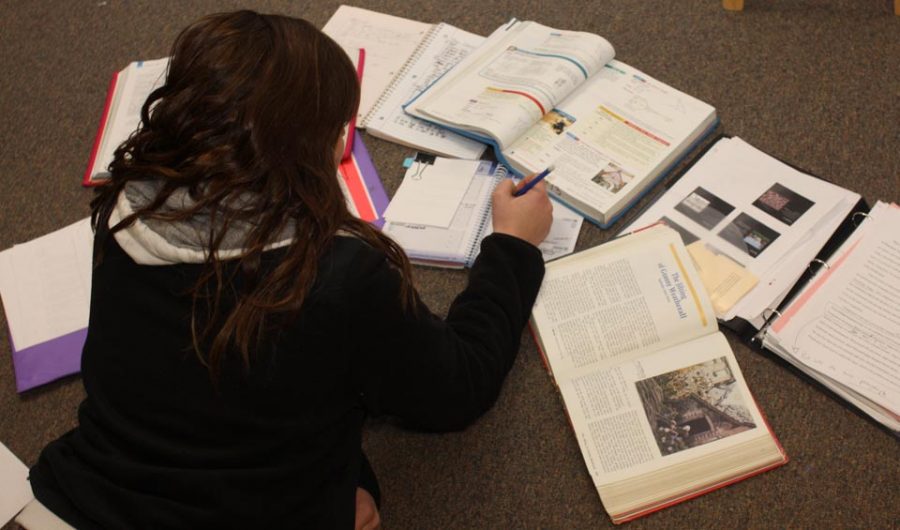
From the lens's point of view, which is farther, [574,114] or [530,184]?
[574,114]

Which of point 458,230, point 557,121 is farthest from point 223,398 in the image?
point 557,121

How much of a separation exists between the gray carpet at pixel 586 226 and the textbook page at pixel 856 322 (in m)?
0.05

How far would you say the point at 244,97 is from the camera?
2.45ft

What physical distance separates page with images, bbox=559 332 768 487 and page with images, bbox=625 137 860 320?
0.10 metres

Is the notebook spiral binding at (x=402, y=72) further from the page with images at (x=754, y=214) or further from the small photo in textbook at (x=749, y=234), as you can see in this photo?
the small photo in textbook at (x=749, y=234)

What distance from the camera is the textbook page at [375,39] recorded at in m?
1.54

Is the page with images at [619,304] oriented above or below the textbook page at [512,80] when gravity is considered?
below

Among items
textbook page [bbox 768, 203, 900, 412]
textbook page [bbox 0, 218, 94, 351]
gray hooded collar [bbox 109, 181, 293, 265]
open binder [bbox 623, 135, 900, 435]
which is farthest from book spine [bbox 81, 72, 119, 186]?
textbook page [bbox 768, 203, 900, 412]

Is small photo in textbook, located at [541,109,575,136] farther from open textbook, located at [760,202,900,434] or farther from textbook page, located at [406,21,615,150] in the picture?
open textbook, located at [760,202,900,434]

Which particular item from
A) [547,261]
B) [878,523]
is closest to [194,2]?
[547,261]

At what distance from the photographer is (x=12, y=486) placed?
1.16m

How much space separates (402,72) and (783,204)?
0.79 m

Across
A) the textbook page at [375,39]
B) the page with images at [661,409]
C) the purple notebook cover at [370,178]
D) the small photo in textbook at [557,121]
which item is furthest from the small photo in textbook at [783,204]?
the textbook page at [375,39]

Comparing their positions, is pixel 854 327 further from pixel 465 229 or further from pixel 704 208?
pixel 465 229
